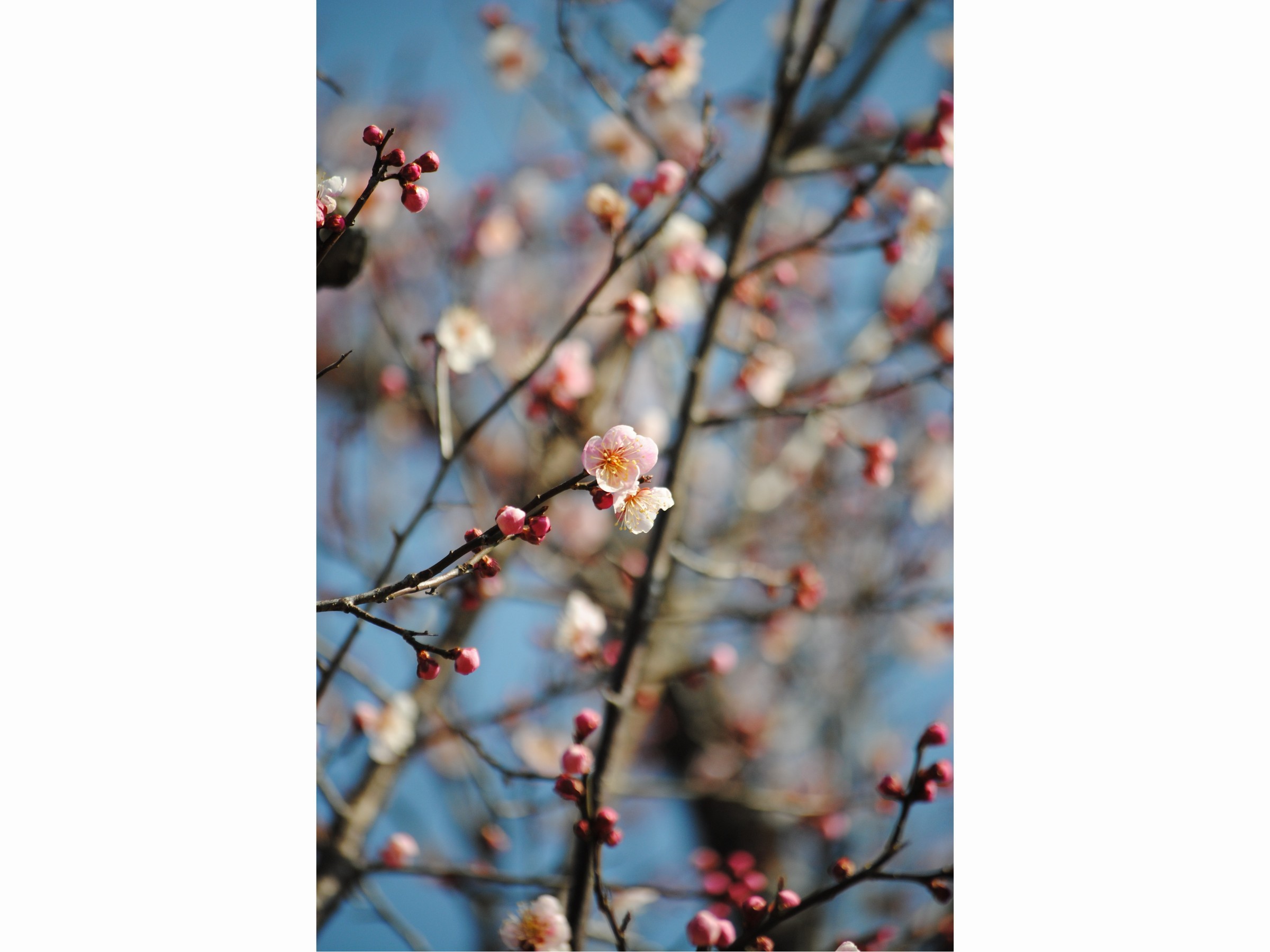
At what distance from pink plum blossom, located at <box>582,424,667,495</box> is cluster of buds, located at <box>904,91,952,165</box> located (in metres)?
0.83

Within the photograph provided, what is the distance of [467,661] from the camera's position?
769mm

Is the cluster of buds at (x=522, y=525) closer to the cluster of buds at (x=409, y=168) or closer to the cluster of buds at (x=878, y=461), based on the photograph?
the cluster of buds at (x=409, y=168)

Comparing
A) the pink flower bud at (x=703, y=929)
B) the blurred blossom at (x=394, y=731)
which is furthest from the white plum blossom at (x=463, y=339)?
the pink flower bud at (x=703, y=929)

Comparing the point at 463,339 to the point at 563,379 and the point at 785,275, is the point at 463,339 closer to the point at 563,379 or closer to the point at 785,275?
the point at 563,379

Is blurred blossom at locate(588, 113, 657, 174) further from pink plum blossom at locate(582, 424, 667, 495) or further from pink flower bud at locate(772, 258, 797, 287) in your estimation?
pink plum blossom at locate(582, 424, 667, 495)

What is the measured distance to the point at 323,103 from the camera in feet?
4.35

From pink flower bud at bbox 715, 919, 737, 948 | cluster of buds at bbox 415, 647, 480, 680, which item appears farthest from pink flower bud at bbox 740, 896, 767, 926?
cluster of buds at bbox 415, 647, 480, 680

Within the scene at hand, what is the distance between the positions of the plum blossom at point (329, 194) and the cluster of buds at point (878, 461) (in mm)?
921

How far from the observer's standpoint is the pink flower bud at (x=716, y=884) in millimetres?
1248

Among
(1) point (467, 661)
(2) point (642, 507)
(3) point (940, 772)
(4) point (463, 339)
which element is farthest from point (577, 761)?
(4) point (463, 339)
